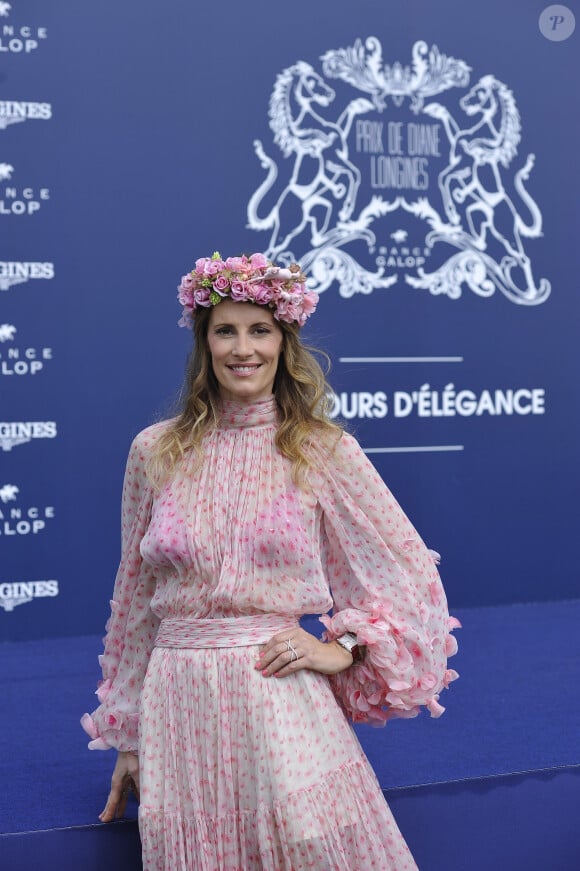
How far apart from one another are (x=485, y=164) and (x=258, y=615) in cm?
285

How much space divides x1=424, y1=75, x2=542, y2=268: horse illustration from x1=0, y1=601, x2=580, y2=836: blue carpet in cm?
146

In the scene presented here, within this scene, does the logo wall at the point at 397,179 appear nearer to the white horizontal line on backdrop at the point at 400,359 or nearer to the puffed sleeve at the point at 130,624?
the white horizontal line on backdrop at the point at 400,359

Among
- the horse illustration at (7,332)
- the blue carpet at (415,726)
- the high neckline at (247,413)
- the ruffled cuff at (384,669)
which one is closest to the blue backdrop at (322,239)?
the horse illustration at (7,332)

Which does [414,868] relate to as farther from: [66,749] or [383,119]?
[383,119]

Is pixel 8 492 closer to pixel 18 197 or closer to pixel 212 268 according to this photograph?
pixel 18 197

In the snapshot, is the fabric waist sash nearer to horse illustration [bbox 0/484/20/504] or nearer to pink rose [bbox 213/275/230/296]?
pink rose [bbox 213/275/230/296]

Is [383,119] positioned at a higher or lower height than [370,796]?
higher

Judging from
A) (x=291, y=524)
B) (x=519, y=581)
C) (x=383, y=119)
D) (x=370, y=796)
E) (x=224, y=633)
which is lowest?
(x=519, y=581)

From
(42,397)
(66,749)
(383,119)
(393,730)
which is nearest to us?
(66,749)

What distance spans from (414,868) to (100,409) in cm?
226

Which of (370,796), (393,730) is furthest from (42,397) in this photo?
(370,796)

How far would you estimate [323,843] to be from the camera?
6.35ft

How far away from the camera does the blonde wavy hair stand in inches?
82.7

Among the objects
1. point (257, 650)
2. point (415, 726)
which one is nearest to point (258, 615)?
point (257, 650)
